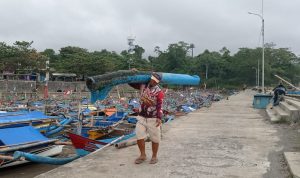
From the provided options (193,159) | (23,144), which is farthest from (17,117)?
(193,159)

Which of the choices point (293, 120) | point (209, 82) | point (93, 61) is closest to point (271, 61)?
point (209, 82)

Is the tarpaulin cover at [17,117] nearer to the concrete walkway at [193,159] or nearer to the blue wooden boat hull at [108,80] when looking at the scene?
the blue wooden boat hull at [108,80]

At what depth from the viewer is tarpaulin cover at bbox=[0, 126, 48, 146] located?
10219 mm

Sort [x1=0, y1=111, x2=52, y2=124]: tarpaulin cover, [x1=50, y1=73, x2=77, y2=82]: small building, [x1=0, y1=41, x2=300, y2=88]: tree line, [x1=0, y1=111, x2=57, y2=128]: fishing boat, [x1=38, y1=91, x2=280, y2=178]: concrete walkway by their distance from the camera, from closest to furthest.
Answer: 1. [x1=38, y1=91, x2=280, y2=178]: concrete walkway
2. [x1=0, y1=111, x2=57, y2=128]: fishing boat
3. [x1=0, y1=111, x2=52, y2=124]: tarpaulin cover
4. [x1=50, y1=73, x2=77, y2=82]: small building
5. [x1=0, y1=41, x2=300, y2=88]: tree line

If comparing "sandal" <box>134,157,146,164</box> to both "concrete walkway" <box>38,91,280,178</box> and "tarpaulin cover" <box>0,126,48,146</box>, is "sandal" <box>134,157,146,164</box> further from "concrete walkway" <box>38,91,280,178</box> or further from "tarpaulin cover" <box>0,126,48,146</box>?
"tarpaulin cover" <box>0,126,48,146</box>

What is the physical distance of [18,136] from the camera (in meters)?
10.6

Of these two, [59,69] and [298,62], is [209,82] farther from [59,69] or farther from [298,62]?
[59,69]

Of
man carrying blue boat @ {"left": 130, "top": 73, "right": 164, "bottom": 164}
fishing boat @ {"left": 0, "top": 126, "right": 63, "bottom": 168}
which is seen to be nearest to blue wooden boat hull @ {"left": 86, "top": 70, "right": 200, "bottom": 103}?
man carrying blue boat @ {"left": 130, "top": 73, "right": 164, "bottom": 164}

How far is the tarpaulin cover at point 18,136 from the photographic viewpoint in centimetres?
1022

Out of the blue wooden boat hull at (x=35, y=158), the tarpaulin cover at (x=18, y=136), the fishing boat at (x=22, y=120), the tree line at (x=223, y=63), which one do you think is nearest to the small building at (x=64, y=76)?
the tree line at (x=223, y=63)

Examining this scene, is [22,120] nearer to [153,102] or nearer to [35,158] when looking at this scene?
[35,158]

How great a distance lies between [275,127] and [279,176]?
654cm

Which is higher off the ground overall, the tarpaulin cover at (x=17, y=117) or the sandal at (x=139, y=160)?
the tarpaulin cover at (x=17, y=117)

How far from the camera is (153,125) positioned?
6.73m
